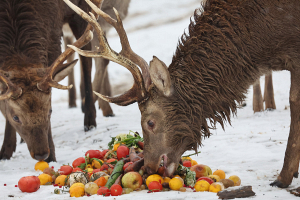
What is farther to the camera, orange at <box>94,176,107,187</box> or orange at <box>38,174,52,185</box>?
orange at <box>38,174,52,185</box>

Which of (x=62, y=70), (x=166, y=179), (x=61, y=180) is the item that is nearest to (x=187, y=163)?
(x=166, y=179)

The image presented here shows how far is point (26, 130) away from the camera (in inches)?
193

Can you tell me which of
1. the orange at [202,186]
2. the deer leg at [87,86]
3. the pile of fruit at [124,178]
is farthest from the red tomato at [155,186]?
the deer leg at [87,86]

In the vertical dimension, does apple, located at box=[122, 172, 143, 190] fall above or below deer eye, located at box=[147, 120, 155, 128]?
below

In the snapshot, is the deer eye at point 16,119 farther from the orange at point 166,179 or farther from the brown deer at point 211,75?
the orange at point 166,179

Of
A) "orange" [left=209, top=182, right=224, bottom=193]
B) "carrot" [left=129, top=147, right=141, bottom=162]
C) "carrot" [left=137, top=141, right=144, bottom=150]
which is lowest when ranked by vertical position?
"orange" [left=209, top=182, right=224, bottom=193]

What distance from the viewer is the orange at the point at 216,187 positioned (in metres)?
3.41

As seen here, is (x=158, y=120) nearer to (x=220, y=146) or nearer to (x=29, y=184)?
(x=29, y=184)

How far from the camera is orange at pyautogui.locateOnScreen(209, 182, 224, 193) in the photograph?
341cm

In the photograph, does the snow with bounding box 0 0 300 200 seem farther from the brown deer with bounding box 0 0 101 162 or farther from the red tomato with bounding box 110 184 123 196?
the brown deer with bounding box 0 0 101 162

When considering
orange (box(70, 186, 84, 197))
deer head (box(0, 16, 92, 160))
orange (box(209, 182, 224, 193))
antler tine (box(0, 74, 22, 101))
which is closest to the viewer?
orange (box(209, 182, 224, 193))

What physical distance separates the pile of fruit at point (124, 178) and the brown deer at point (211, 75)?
171mm

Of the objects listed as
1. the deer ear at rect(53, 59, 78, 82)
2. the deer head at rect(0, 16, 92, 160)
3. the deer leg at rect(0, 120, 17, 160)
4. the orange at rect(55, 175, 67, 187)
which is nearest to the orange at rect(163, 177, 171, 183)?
the orange at rect(55, 175, 67, 187)

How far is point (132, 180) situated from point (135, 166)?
0.26 metres
